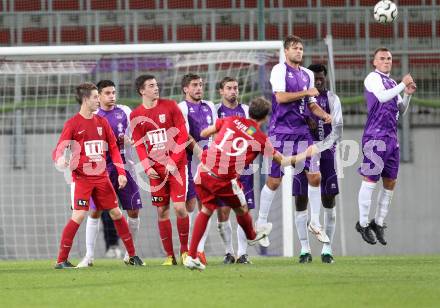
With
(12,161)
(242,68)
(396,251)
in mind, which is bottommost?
(396,251)

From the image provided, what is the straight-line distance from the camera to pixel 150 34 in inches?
682

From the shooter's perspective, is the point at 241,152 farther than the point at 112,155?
No

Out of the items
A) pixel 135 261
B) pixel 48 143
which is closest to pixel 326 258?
pixel 135 261

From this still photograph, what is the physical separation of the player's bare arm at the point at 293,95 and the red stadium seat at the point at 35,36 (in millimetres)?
8146

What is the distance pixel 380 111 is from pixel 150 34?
7465 millimetres

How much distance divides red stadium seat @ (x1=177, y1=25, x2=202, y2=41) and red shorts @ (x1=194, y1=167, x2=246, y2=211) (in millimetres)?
8951

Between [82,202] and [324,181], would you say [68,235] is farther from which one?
[324,181]

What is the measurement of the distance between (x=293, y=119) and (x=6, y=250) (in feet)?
20.8

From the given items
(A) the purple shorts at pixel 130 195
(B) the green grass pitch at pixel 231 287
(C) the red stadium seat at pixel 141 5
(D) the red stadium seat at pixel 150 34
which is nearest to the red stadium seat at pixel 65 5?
(C) the red stadium seat at pixel 141 5

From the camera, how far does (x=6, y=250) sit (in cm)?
1466

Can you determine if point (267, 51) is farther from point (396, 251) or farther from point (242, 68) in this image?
point (396, 251)

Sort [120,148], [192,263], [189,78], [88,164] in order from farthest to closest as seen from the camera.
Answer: [120,148], [189,78], [88,164], [192,263]

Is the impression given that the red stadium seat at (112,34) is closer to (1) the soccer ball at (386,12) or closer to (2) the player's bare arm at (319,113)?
(1) the soccer ball at (386,12)

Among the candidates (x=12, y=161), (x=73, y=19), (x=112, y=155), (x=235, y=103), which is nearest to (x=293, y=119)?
(x=235, y=103)
